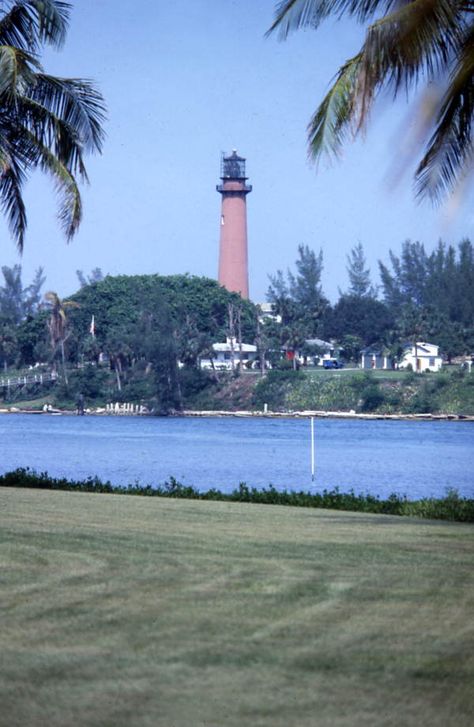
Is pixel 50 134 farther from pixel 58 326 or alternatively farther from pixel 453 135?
pixel 58 326

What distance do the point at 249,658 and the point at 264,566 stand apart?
281cm

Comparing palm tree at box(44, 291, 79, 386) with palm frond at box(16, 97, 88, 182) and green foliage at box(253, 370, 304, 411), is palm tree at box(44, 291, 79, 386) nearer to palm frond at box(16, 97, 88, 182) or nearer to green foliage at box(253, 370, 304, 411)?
green foliage at box(253, 370, 304, 411)

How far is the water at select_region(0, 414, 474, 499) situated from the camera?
51188 mm

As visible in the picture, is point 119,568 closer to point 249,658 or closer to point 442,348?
point 249,658

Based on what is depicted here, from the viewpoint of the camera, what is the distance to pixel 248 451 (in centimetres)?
7125

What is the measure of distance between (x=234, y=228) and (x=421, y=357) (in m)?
24.4

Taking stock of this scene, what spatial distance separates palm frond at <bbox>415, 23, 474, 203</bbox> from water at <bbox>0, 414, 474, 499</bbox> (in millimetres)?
29643

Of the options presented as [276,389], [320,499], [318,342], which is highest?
[318,342]

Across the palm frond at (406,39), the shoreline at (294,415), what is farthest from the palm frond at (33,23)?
the shoreline at (294,415)

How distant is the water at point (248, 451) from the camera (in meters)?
51.2

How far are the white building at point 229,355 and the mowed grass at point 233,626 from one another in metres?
103

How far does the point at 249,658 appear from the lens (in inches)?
267

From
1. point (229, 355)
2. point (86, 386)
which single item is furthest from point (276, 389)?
point (86, 386)

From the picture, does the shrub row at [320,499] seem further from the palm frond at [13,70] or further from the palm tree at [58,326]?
the palm tree at [58,326]
